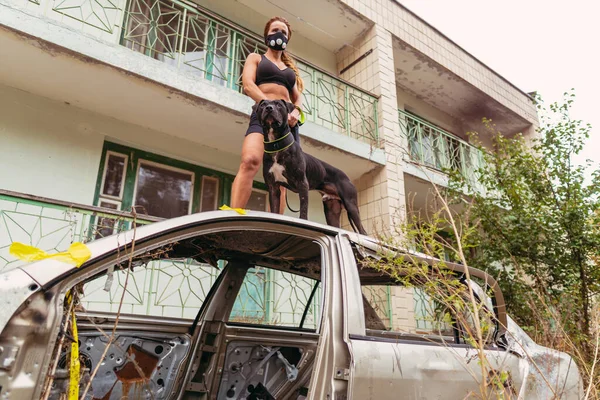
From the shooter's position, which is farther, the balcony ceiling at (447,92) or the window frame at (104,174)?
the balcony ceiling at (447,92)

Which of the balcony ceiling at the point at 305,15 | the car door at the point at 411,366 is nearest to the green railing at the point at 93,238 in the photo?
the car door at the point at 411,366

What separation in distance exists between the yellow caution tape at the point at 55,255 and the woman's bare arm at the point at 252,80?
2302 millimetres

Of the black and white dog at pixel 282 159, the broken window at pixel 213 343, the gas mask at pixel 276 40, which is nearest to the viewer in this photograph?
the broken window at pixel 213 343

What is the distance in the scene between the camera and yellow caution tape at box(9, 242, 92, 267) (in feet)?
4.04

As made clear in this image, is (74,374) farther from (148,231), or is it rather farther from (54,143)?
(54,143)

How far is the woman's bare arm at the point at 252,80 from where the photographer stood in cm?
337

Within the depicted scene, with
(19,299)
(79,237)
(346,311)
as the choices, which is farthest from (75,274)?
(79,237)

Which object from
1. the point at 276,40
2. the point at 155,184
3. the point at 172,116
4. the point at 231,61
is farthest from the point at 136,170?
the point at 276,40

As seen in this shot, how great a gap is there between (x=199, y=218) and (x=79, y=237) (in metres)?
3.63

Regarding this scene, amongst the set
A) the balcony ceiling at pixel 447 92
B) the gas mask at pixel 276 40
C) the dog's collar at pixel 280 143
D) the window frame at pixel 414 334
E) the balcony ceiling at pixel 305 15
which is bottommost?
the window frame at pixel 414 334

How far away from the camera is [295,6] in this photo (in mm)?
7773

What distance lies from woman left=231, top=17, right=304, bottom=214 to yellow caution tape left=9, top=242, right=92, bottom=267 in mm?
1861

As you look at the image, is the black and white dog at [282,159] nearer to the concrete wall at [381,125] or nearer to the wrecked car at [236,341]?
the wrecked car at [236,341]

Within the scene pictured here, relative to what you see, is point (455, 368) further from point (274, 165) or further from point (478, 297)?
point (274, 165)
